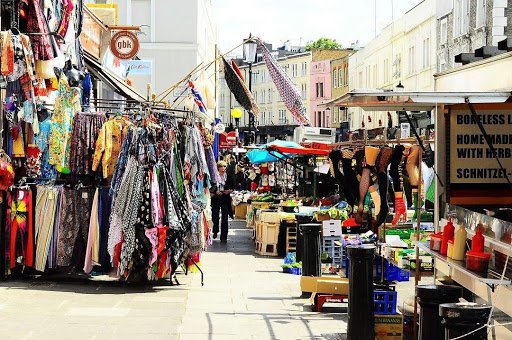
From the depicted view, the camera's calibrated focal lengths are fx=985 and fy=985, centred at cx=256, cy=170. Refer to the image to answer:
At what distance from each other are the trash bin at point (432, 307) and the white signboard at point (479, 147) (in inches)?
69.1

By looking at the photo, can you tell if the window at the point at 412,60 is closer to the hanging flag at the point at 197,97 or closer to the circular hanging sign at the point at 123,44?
the circular hanging sign at the point at 123,44

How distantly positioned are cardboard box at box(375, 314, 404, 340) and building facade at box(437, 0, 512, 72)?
25.3 metres

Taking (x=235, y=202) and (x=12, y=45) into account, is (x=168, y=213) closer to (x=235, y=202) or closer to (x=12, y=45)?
(x=12, y=45)

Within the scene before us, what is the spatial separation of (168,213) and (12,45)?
3.28 m

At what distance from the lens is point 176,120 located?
1497 centimetres

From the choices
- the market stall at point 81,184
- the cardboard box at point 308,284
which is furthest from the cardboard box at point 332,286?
the market stall at point 81,184

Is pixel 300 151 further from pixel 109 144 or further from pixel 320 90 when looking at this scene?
pixel 320 90

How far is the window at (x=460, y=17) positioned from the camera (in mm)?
42469

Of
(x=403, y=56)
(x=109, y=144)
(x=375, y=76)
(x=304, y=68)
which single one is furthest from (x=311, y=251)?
(x=304, y=68)

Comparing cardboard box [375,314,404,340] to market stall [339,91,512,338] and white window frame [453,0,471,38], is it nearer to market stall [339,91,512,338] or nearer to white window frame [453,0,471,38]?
market stall [339,91,512,338]

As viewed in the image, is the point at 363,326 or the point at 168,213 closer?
the point at 363,326

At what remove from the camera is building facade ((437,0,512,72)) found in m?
37.7

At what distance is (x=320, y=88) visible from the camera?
9906cm

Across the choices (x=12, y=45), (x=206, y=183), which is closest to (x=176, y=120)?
(x=206, y=183)
